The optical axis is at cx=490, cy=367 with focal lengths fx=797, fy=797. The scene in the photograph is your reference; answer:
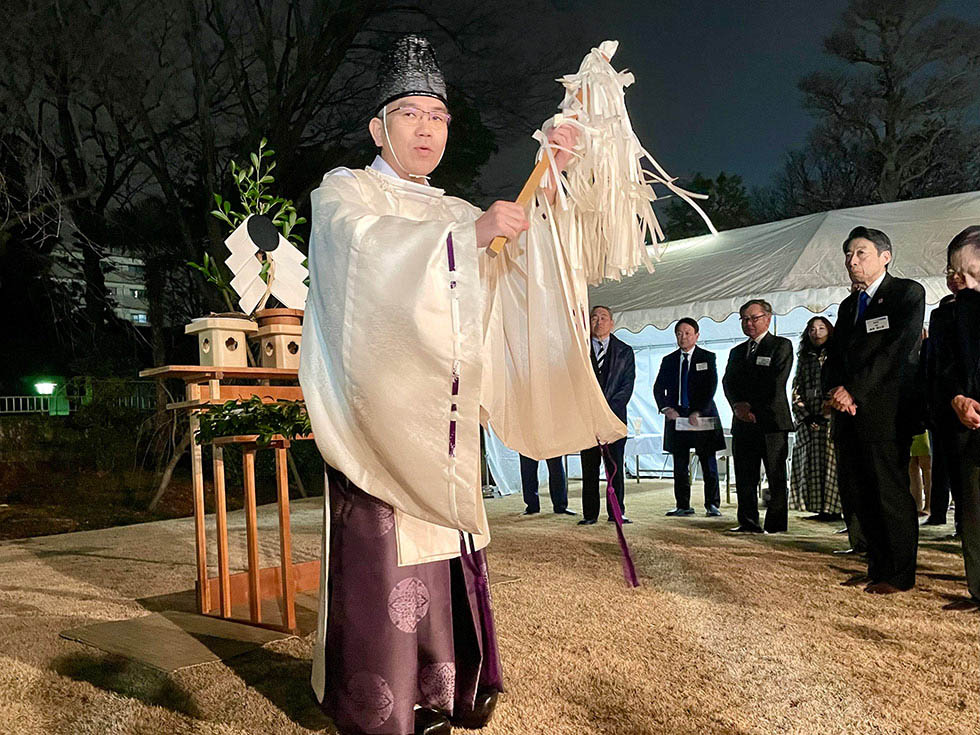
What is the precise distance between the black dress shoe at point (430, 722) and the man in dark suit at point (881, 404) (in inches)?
91.7

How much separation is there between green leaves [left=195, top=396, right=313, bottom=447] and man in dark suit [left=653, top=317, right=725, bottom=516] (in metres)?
4.08

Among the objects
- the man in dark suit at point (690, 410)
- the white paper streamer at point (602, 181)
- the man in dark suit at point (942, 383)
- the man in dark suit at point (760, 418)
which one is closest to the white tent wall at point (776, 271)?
the man in dark suit at point (690, 410)

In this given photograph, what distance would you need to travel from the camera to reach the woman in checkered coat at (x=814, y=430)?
552 centimetres

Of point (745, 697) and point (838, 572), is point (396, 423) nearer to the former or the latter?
point (745, 697)

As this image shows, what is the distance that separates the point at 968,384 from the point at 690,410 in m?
3.32

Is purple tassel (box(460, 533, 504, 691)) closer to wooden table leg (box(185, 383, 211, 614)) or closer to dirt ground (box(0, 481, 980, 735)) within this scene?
dirt ground (box(0, 481, 980, 735))

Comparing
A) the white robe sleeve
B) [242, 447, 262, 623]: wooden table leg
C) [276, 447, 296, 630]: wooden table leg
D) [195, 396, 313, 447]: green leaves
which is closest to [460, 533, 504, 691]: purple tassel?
the white robe sleeve

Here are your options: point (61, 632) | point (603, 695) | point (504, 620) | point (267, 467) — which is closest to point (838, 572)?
point (504, 620)

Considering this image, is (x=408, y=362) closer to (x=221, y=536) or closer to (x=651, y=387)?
(x=221, y=536)

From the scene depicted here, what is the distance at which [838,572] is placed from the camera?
151 inches

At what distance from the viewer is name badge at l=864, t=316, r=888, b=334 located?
11.3 ft

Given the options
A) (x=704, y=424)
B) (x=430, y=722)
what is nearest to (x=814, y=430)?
(x=704, y=424)

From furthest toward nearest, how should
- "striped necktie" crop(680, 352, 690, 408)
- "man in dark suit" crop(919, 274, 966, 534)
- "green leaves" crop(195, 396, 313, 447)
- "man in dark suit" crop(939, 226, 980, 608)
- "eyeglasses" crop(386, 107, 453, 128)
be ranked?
1. "striped necktie" crop(680, 352, 690, 408)
2. "man in dark suit" crop(919, 274, 966, 534)
3. "man in dark suit" crop(939, 226, 980, 608)
4. "green leaves" crop(195, 396, 313, 447)
5. "eyeglasses" crop(386, 107, 453, 128)

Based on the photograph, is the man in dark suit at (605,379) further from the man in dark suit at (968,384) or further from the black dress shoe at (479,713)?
the black dress shoe at (479,713)
